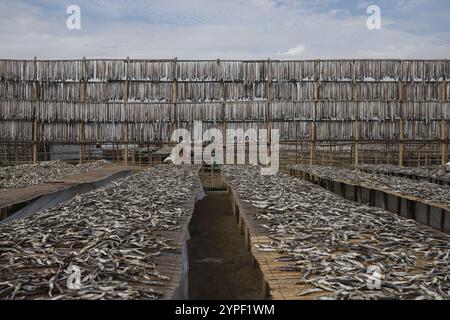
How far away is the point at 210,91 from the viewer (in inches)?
898

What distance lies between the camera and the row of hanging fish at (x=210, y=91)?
2275 cm

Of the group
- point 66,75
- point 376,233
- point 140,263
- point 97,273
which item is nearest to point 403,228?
point 376,233

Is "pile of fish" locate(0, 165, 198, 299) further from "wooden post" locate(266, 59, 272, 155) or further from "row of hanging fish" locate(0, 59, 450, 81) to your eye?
"row of hanging fish" locate(0, 59, 450, 81)

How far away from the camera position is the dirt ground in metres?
7.67

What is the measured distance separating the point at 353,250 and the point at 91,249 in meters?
3.43

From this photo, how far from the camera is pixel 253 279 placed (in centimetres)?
833

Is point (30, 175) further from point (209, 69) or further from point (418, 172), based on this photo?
point (418, 172)

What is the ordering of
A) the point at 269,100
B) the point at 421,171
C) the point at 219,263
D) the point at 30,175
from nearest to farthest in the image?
1. the point at 219,263
2. the point at 30,175
3. the point at 421,171
4. the point at 269,100

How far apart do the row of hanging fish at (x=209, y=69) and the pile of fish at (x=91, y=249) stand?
13.9 meters

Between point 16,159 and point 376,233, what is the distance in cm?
2157

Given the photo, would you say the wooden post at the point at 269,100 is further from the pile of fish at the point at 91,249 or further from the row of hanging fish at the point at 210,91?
the pile of fish at the point at 91,249

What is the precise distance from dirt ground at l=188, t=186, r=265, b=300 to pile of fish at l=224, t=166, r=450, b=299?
4.01 ft

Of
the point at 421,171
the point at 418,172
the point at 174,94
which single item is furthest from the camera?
the point at 174,94

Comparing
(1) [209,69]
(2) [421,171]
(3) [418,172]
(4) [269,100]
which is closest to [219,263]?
(3) [418,172]
